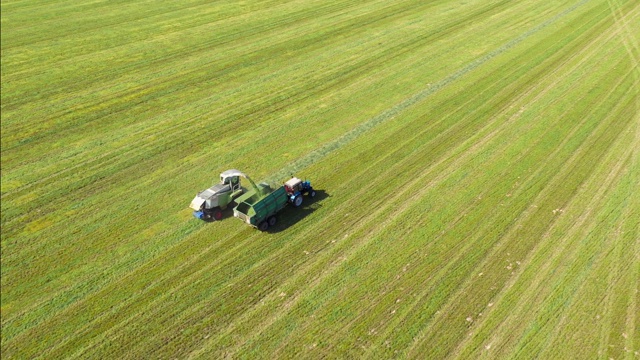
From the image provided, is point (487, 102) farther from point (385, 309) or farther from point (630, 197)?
point (385, 309)

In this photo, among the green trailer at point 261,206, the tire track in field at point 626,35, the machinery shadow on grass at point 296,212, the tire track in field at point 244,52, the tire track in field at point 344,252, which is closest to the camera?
the tire track in field at point 344,252

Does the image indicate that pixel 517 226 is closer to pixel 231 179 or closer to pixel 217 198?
pixel 231 179

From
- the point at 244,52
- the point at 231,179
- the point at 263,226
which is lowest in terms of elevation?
the point at 263,226

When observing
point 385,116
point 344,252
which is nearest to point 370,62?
point 385,116

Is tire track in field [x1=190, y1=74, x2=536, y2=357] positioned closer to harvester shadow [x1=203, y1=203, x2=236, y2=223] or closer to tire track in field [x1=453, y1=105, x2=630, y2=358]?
harvester shadow [x1=203, y1=203, x2=236, y2=223]

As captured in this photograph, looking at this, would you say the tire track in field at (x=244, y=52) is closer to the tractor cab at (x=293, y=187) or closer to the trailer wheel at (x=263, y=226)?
the tractor cab at (x=293, y=187)

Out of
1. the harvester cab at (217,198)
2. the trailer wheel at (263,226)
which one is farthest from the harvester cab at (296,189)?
the harvester cab at (217,198)

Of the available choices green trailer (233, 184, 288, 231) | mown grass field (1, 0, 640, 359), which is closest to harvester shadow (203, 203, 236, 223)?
mown grass field (1, 0, 640, 359)
